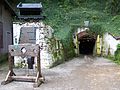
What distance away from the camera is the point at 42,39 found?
13422mm

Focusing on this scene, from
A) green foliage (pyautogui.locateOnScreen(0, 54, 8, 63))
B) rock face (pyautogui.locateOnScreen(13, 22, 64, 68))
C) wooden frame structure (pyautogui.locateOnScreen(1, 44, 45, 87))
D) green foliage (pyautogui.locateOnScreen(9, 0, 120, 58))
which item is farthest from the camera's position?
green foliage (pyautogui.locateOnScreen(9, 0, 120, 58))

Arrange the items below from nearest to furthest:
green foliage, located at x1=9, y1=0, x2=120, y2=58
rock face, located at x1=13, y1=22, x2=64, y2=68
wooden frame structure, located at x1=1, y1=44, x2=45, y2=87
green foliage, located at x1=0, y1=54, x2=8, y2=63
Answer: wooden frame structure, located at x1=1, y1=44, x2=45, y2=87, rock face, located at x1=13, y1=22, x2=64, y2=68, green foliage, located at x1=0, y1=54, x2=8, y2=63, green foliage, located at x1=9, y1=0, x2=120, y2=58

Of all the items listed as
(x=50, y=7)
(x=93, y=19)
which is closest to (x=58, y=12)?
(x=50, y=7)

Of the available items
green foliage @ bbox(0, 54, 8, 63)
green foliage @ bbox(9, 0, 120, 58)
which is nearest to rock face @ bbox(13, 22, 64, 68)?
green foliage @ bbox(0, 54, 8, 63)

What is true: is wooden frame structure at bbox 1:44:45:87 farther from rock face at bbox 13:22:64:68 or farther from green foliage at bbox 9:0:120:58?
green foliage at bbox 9:0:120:58

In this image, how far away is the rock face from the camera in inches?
526

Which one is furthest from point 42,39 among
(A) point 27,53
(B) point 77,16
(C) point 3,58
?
(B) point 77,16

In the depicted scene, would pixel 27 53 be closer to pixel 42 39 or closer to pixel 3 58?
pixel 42 39

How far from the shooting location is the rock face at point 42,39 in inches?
526

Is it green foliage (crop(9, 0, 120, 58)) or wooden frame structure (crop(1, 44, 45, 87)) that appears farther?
green foliage (crop(9, 0, 120, 58))

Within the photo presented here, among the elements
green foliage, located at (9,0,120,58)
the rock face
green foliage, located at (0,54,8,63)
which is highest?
green foliage, located at (9,0,120,58)

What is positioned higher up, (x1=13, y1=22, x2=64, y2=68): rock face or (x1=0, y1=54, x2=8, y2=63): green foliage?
(x1=13, y1=22, x2=64, y2=68): rock face

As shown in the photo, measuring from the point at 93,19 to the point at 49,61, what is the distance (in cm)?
1105

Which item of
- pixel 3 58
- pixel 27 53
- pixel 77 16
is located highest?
pixel 77 16
